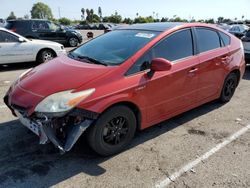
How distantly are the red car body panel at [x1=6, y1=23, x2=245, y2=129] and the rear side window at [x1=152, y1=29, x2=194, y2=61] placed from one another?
8 cm

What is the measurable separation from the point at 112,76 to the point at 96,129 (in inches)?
26.6

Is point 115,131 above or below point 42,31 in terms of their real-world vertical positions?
below

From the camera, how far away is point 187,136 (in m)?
4.21

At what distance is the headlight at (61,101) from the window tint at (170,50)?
2.46ft

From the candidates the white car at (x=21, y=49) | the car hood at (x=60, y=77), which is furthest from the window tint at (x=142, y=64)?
the white car at (x=21, y=49)

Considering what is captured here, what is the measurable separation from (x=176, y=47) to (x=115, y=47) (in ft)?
3.02

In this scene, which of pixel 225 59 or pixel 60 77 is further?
pixel 225 59

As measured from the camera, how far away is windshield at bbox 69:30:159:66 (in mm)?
3833

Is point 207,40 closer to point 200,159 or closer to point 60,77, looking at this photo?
point 200,159

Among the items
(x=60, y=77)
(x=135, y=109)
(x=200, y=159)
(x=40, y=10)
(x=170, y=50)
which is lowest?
(x=200, y=159)

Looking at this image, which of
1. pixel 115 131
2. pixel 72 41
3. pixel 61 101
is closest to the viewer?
pixel 61 101

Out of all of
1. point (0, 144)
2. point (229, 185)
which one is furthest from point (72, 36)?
point (229, 185)

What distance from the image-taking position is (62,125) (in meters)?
3.17

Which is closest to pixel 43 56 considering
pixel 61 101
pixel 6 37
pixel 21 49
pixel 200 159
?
pixel 21 49
